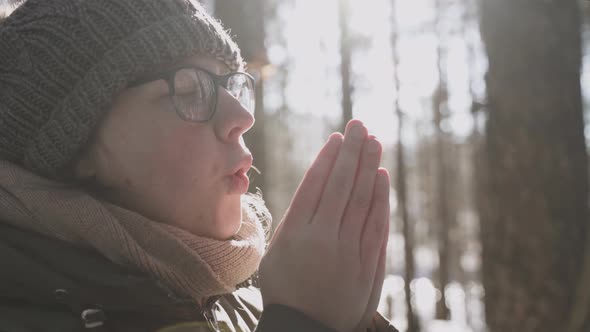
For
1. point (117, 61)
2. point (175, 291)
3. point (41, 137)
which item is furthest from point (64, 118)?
point (175, 291)

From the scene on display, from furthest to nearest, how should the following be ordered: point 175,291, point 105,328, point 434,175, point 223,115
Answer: point 434,175 < point 223,115 < point 175,291 < point 105,328

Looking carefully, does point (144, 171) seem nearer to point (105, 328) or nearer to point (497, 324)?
point (105, 328)

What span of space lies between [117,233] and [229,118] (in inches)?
17.6

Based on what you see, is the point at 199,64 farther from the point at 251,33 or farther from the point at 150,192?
the point at 251,33

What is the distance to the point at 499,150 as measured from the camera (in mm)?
3129

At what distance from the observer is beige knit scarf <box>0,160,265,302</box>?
129 cm

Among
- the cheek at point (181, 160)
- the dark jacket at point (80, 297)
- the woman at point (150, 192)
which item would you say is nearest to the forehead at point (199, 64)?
the woman at point (150, 192)

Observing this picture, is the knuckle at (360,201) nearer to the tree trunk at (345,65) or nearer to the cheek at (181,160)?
the cheek at (181,160)

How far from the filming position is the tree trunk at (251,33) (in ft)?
13.4

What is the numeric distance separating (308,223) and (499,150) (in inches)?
89.4

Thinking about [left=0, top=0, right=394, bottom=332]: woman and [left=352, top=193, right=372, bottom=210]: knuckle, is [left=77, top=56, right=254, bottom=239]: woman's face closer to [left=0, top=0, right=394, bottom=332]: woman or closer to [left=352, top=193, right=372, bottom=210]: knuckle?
[left=0, top=0, right=394, bottom=332]: woman

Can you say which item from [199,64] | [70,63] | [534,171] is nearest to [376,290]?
[199,64]

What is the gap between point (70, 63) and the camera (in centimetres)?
143

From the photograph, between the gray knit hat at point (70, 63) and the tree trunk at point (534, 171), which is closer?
the gray knit hat at point (70, 63)
